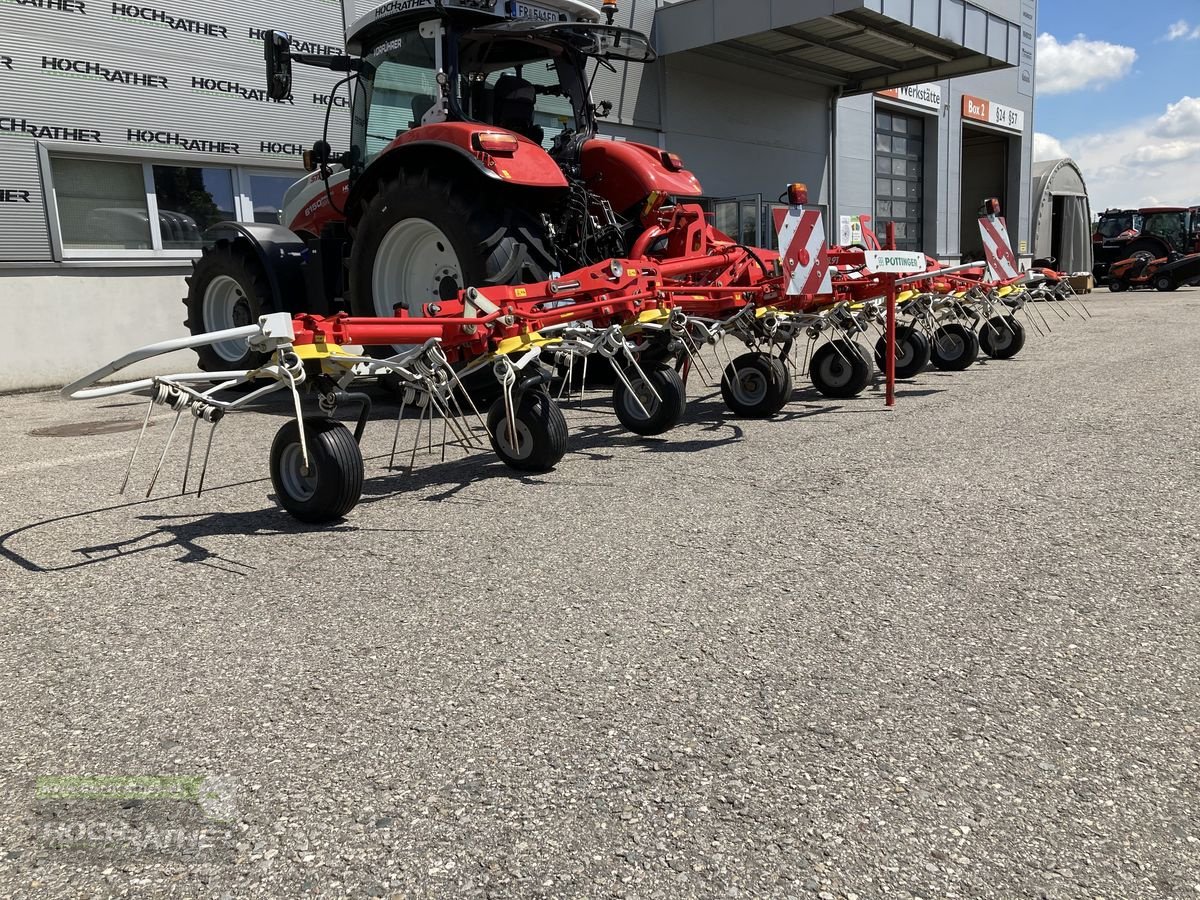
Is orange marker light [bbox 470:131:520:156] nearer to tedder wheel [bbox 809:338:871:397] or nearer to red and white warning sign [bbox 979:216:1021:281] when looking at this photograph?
tedder wheel [bbox 809:338:871:397]

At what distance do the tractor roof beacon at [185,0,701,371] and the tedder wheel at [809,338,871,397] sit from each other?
155 centimetres

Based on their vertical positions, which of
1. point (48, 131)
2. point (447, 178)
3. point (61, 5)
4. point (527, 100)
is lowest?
point (447, 178)

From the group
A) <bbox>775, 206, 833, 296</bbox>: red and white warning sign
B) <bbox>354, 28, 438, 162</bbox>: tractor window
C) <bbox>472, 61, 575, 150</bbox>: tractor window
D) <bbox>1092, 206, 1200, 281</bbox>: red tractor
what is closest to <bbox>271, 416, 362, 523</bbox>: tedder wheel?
<bbox>775, 206, 833, 296</bbox>: red and white warning sign

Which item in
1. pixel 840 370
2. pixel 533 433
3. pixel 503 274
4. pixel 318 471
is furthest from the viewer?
pixel 840 370

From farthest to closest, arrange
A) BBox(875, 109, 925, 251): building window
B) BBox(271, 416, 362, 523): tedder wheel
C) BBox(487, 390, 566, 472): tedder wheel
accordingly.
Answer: BBox(875, 109, 925, 251): building window → BBox(487, 390, 566, 472): tedder wheel → BBox(271, 416, 362, 523): tedder wheel

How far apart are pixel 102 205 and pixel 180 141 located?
3.10ft

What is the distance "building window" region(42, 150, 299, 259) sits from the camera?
8.59 metres

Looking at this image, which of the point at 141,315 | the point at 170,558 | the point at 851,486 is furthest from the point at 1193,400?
the point at 141,315

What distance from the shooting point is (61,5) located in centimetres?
814

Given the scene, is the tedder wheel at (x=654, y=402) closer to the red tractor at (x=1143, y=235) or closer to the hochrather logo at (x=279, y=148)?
the hochrather logo at (x=279, y=148)

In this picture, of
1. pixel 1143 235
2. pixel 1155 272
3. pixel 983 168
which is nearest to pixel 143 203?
pixel 983 168

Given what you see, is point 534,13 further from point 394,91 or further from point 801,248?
point 801,248

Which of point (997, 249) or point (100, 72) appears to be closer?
point (997, 249)

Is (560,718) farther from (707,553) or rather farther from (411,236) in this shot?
(411,236)
